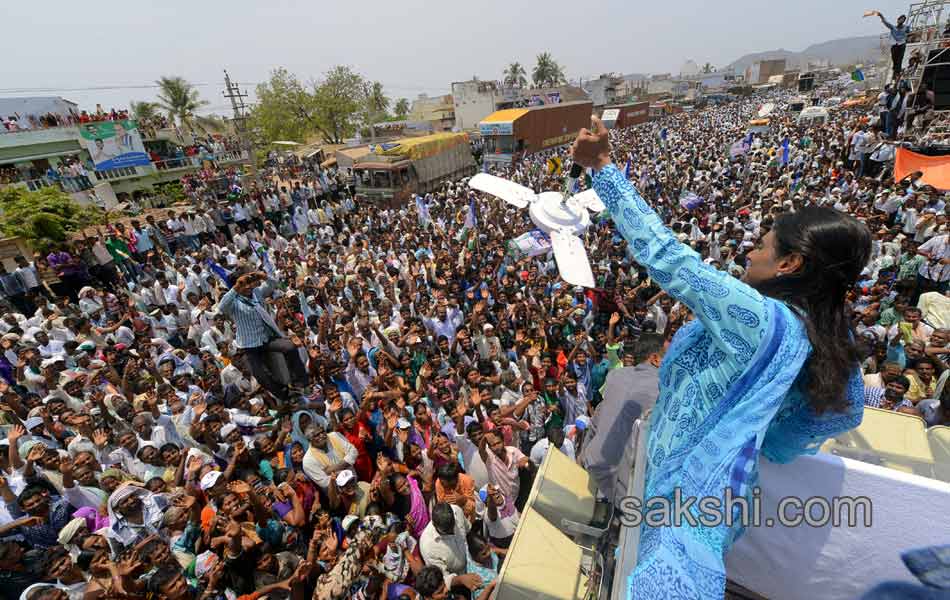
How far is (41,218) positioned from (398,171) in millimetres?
12099

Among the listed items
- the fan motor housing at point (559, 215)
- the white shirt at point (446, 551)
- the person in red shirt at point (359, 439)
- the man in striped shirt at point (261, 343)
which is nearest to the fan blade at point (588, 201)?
the fan motor housing at point (559, 215)

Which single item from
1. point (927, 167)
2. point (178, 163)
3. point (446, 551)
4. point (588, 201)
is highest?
point (178, 163)

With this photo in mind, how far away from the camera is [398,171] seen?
1953 centimetres

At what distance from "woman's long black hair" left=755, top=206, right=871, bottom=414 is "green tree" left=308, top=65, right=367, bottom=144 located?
1897 inches

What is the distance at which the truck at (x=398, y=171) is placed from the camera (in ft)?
63.6

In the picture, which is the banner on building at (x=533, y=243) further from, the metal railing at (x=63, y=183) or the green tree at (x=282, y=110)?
the green tree at (x=282, y=110)

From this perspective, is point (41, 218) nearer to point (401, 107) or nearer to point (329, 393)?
point (329, 393)

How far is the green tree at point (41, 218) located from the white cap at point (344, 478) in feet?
45.1

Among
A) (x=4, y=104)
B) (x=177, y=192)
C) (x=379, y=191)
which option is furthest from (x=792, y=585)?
(x=4, y=104)

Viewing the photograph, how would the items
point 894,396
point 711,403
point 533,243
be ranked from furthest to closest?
point 533,243
point 894,396
point 711,403

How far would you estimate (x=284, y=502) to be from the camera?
373 cm

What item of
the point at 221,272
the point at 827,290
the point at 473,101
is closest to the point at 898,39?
the point at 827,290

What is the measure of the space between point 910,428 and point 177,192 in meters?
31.2

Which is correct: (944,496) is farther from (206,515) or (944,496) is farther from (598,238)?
(598,238)
